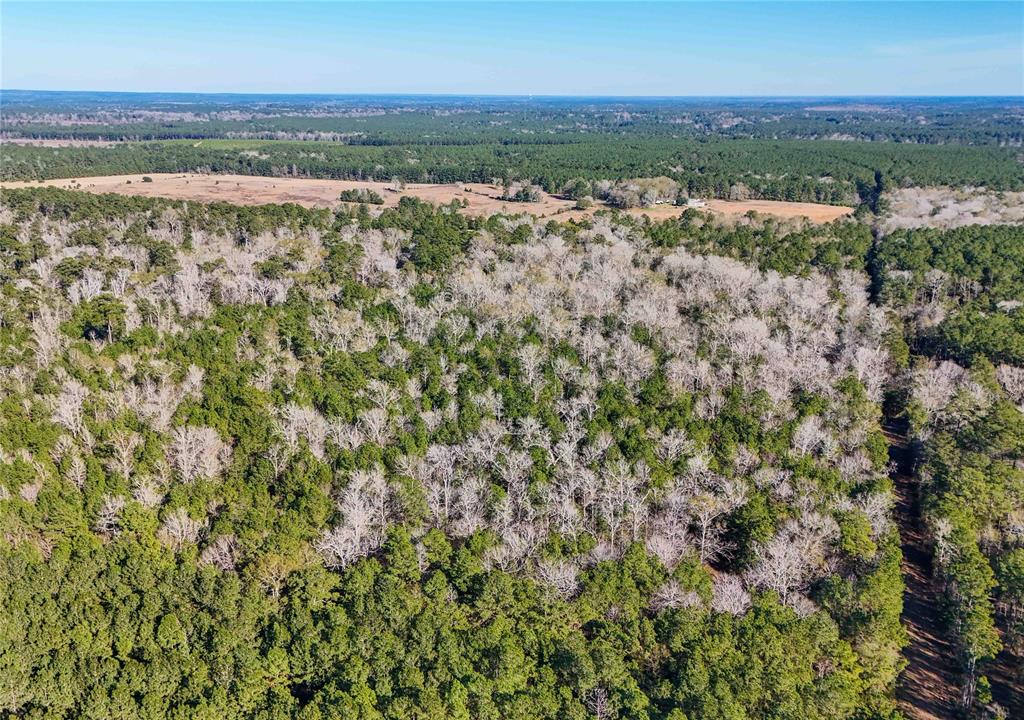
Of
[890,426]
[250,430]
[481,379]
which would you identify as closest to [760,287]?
[890,426]

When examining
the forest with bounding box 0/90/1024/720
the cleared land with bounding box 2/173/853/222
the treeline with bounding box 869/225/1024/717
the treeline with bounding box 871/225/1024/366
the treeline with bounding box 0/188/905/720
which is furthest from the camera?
the cleared land with bounding box 2/173/853/222

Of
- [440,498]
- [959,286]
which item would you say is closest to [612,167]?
[959,286]

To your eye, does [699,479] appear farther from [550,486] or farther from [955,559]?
[955,559]

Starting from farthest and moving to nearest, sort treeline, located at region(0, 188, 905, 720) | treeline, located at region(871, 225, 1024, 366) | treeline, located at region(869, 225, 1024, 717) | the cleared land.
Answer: the cleared land, treeline, located at region(871, 225, 1024, 366), treeline, located at region(869, 225, 1024, 717), treeline, located at region(0, 188, 905, 720)

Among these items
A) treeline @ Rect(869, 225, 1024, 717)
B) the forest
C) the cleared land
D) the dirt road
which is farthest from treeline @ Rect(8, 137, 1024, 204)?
the dirt road

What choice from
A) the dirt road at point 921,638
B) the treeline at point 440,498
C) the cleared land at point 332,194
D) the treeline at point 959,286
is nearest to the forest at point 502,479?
the treeline at point 440,498

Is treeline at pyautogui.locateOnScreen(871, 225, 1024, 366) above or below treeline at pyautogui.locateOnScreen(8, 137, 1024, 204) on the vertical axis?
below

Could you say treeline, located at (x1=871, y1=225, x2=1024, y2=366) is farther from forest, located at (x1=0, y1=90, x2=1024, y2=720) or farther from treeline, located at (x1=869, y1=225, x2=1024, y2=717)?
forest, located at (x1=0, y1=90, x2=1024, y2=720)

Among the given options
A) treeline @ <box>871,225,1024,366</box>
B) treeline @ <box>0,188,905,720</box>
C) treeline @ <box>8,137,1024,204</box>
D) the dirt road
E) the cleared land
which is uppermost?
treeline @ <box>8,137,1024,204</box>
